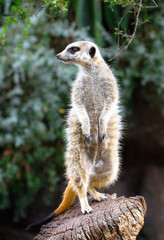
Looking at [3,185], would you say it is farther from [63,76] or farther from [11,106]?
[63,76]

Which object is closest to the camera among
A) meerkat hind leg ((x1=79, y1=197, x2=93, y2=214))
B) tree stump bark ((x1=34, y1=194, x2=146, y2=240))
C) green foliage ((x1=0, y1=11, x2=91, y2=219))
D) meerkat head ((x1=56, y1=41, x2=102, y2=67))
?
tree stump bark ((x1=34, y1=194, x2=146, y2=240))

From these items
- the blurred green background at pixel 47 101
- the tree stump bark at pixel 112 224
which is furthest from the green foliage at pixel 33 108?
the tree stump bark at pixel 112 224

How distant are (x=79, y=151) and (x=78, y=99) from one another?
29 cm

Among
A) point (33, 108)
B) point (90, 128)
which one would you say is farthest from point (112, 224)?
point (33, 108)

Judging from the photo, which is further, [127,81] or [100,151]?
[127,81]

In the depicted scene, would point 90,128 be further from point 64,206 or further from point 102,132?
point 64,206

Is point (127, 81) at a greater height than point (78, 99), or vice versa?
point (78, 99)

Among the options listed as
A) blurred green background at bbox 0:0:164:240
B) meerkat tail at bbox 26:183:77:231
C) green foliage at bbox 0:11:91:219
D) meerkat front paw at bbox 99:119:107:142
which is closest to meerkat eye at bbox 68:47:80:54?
meerkat front paw at bbox 99:119:107:142

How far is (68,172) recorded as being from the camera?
68.7 inches

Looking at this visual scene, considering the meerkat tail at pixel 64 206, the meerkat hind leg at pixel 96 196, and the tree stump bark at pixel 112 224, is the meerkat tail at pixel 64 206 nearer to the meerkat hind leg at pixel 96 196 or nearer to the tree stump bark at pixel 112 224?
the meerkat hind leg at pixel 96 196

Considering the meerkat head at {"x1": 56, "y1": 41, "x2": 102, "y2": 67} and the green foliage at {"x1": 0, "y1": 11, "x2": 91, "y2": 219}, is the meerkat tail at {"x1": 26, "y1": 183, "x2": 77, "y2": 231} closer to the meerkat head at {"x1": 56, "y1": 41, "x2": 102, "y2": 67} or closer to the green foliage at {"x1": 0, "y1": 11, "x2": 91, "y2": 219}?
the meerkat head at {"x1": 56, "y1": 41, "x2": 102, "y2": 67}

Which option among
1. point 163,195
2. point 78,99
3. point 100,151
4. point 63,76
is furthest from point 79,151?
point 163,195

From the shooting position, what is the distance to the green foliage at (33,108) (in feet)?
10.6

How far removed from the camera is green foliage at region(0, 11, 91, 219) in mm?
3229
